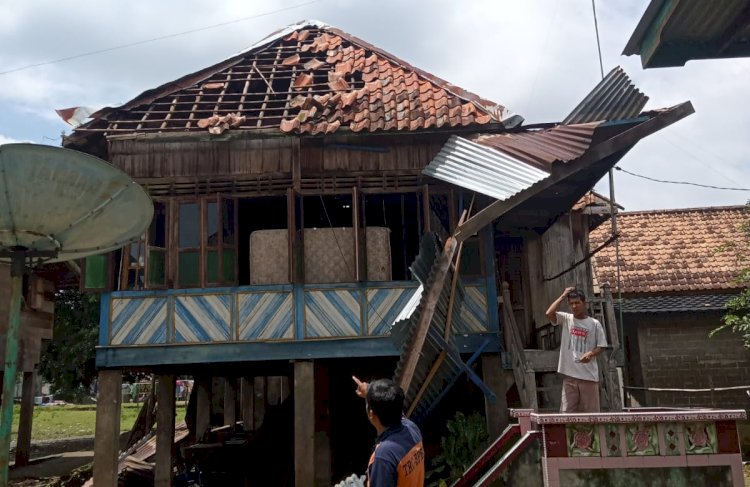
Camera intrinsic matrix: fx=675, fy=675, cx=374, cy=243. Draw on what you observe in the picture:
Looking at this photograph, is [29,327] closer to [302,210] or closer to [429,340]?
[302,210]

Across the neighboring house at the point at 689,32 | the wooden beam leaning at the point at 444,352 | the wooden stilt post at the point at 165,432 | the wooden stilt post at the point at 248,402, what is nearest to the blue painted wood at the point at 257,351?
the wooden beam leaning at the point at 444,352

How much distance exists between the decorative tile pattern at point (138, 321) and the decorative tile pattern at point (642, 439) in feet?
24.0

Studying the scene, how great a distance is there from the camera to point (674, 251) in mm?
18266

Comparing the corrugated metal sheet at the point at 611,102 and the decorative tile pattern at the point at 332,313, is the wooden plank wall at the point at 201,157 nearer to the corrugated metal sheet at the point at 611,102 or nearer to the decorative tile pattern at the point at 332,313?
the decorative tile pattern at the point at 332,313

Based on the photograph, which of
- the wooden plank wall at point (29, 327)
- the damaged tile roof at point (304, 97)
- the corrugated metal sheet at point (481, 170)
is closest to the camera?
the corrugated metal sheet at point (481, 170)

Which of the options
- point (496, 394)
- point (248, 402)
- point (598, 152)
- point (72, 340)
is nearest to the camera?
point (598, 152)

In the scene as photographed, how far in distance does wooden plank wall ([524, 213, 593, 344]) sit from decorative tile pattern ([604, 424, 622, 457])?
6679 mm

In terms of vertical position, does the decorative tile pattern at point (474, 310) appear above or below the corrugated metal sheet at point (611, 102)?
below

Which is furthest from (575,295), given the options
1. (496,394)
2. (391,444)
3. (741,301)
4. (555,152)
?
(741,301)

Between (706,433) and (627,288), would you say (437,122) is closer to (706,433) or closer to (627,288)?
(706,433)

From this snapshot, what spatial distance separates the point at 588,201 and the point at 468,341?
213 inches

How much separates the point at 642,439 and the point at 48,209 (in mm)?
4806

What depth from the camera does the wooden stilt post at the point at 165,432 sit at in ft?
45.1

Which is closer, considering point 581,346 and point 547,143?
point 581,346
